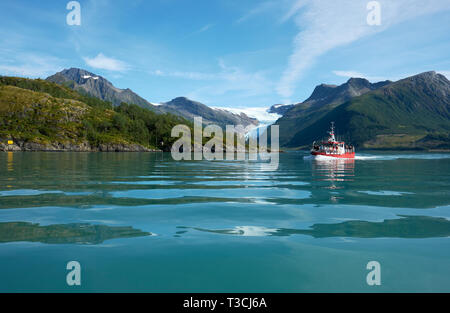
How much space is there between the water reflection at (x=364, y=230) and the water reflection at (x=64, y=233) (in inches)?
116

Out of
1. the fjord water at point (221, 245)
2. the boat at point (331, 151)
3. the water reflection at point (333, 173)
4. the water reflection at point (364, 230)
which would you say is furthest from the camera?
the boat at point (331, 151)

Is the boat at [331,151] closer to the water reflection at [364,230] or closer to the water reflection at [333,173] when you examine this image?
the water reflection at [333,173]

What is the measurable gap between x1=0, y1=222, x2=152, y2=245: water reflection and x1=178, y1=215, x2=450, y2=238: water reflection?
294cm

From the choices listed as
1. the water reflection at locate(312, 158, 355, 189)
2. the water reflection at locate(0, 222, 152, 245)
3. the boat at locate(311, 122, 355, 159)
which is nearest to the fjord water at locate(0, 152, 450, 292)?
the water reflection at locate(0, 222, 152, 245)

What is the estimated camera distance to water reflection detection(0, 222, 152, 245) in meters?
11.9

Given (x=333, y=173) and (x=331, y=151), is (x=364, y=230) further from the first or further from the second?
(x=331, y=151)

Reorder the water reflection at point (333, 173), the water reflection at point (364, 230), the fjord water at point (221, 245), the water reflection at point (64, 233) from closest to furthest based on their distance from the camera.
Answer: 1. the fjord water at point (221, 245)
2. the water reflection at point (64, 233)
3. the water reflection at point (364, 230)
4. the water reflection at point (333, 173)

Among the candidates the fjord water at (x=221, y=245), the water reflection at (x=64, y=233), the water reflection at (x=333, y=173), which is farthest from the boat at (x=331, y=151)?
the water reflection at (x=64, y=233)

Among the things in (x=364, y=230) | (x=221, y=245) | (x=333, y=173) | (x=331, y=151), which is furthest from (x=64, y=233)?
(x=331, y=151)

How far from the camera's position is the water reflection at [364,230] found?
13180 millimetres

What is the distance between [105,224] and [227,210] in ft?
22.6

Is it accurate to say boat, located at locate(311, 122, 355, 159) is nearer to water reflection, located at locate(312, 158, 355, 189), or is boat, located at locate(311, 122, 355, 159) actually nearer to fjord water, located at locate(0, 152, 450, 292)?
water reflection, located at locate(312, 158, 355, 189)

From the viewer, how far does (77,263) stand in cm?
954
